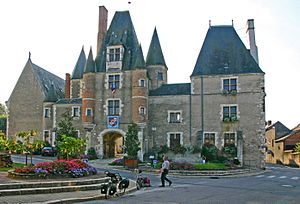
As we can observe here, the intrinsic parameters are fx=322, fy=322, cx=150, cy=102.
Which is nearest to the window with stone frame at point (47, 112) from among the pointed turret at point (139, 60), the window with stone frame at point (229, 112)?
the pointed turret at point (139, 60)

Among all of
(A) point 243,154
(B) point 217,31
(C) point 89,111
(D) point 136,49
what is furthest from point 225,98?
(C) point 89,111

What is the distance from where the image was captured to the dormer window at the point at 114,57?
110ft

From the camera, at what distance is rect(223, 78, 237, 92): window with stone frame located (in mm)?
31016

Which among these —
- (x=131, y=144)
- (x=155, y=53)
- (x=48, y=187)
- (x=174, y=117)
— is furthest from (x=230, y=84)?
(x=48, y=187)

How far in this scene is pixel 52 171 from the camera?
13.4 m

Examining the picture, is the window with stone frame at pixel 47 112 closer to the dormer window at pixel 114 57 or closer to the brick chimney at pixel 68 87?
the brick chimney at pixel 68 87

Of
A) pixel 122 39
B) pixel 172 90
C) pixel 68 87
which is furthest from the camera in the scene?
pixel 68 87

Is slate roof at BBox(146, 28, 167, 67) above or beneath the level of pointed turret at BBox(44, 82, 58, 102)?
above

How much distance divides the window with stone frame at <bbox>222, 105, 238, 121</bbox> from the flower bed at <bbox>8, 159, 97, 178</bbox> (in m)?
18.6

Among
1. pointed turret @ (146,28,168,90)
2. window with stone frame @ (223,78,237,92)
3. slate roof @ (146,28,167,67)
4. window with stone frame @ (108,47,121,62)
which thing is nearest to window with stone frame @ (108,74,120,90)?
window with stone frame @ (108,47,121,62)

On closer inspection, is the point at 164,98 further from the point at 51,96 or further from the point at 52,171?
the point at 52,171

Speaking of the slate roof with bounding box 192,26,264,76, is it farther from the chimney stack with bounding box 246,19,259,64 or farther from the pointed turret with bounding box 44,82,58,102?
the pointed turret with bounding box 44,82,58,102

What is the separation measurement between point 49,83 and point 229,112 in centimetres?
2494

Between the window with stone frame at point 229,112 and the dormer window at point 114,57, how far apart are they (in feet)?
37.7
